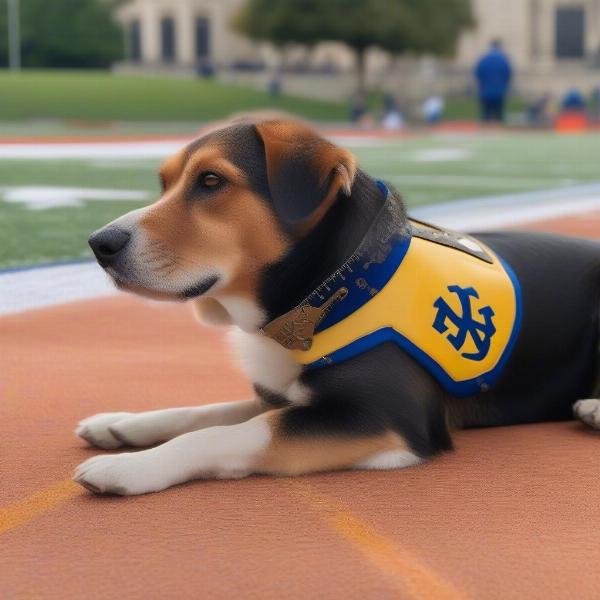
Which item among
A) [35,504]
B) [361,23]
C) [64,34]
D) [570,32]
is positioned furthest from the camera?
[570,32]

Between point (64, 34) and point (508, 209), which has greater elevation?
point (64, 34)

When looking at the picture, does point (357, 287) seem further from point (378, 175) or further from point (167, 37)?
point (167, 37)

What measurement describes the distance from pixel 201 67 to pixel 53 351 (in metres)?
80.1

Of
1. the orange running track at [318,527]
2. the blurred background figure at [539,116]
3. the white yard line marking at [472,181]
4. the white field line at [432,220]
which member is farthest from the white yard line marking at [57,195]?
the blurred background figure at [539,116]

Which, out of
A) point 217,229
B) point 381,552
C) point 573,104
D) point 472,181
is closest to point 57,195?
point 472,181

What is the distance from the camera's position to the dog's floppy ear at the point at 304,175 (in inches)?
149

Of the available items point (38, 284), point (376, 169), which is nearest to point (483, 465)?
point (38, 284)

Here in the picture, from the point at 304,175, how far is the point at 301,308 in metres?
0.42

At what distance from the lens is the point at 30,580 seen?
2.88 m

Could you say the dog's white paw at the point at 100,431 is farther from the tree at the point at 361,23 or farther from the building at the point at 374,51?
the building at the point at 374,51

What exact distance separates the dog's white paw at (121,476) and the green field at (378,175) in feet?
14.7

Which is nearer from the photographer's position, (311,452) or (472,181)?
(311,452)

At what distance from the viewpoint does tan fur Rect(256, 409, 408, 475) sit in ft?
12.0

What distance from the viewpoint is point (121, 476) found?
11.5ft
